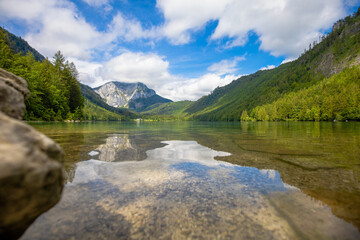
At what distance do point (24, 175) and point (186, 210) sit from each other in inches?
161

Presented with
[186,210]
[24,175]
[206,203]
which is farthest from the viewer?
[206,203]

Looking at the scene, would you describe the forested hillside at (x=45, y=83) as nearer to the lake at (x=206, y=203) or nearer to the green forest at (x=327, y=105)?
the lake at (x=206, y=203)

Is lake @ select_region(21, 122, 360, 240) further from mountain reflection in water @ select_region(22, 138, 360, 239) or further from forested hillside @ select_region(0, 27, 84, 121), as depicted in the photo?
forested hillside @ select_region(0, 27, 84, 121)

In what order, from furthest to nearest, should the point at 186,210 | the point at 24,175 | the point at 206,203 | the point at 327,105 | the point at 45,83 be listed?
the point at 327,105 → the point at 45,83 → the point at 206,203 → the point at 186,210 → the point at 24,175

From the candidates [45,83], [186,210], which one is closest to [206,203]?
[186,210]

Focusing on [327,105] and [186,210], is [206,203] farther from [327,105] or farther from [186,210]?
[327,105]

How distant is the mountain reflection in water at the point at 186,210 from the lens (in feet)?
13.8


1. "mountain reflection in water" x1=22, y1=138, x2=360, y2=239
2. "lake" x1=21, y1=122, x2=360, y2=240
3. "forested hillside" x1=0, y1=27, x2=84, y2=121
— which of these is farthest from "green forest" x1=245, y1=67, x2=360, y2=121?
"forested hillside" x1=0, y1=27, x2=84, y2=121

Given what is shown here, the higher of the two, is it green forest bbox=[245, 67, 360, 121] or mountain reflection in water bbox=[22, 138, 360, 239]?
green forest bbox=[245, 67, 360, 121]

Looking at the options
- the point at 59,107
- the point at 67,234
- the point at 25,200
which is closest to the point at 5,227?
the point at 25,200

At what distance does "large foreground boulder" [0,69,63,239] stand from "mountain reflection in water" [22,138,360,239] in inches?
47.7

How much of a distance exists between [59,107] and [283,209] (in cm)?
7901

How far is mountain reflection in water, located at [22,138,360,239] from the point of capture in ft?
13.8

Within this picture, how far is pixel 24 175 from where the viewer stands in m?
2.77
